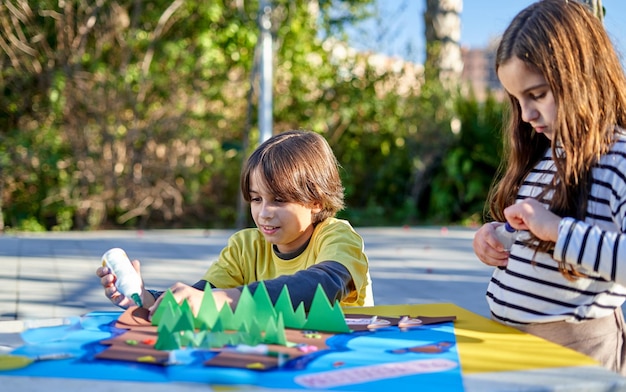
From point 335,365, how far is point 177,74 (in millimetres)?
8217

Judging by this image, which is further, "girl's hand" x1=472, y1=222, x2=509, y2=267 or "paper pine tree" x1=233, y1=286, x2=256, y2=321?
"girl's hand" x1=472, y1=222, x2=509, y2=267

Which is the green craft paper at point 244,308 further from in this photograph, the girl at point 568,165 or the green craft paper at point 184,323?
the girl at point 568,165

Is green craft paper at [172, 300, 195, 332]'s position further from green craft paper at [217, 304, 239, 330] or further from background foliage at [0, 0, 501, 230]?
background foliage at [0, 0, 501, 230]

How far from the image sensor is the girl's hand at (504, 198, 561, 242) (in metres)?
1.59

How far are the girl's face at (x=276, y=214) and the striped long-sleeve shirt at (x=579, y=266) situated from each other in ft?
2.24

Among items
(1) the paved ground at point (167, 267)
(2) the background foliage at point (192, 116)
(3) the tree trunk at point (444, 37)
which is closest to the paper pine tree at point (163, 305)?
(1) the paved ground at point (167, 267)

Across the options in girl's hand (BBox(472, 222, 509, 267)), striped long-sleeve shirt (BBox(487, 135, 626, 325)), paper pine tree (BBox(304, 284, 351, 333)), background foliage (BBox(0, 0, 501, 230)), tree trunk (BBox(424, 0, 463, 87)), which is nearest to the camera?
striped long-sleeve shirt (BBox(487, 135, 626, 325))

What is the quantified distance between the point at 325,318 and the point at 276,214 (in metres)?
0.68

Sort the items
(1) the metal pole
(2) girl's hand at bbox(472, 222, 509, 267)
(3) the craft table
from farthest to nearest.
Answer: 1. (1) the metal pole
2. (2) girl's hand at bbox(472, 222, 509, 267)
3. (3) the craft table

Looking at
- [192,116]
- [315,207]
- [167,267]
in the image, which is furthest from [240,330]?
[192,116]

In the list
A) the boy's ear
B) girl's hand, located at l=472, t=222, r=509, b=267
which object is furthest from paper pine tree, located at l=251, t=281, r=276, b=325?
the boy's ear

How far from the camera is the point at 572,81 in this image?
1.72 meters

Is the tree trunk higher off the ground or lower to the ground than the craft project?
higher

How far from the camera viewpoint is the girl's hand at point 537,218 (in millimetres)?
1587
